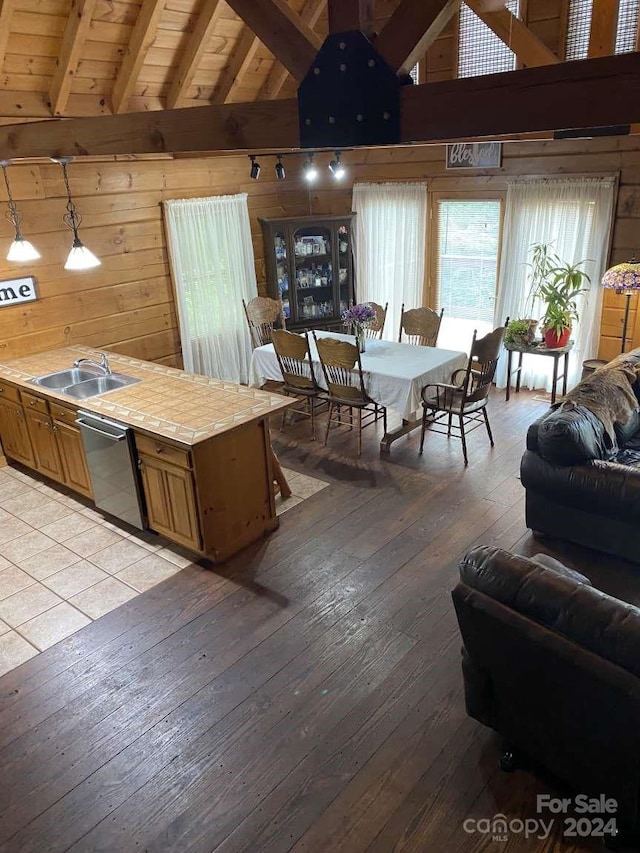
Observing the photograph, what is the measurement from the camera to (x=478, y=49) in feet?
18.5

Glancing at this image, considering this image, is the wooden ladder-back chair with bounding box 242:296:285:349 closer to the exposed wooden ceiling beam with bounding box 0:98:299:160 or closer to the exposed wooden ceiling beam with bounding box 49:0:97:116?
the exposed wooden ceiling beam with bounding box 49:0:97:116

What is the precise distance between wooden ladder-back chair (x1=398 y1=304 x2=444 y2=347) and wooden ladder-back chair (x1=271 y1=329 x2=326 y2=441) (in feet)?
4.04

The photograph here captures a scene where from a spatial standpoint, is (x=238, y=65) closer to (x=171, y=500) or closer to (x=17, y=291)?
(x=17, y=291)

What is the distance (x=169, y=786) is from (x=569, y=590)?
1766 mm

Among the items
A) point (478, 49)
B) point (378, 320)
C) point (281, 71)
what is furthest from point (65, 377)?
point (478, 49)

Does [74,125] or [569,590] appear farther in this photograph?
[74,125]

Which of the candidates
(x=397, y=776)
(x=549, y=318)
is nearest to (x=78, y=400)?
(x=397, y=776)

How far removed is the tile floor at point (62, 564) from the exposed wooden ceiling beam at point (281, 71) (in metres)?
3.85

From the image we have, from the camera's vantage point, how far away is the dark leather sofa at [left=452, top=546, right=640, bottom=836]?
81.4 inches

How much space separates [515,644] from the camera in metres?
2.27

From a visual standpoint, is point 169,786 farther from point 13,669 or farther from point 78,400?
point 78,400

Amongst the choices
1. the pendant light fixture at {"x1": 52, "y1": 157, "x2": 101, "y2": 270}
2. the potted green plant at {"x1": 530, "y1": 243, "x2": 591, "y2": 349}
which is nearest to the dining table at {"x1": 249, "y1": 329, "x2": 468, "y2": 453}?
the potted green plant at {"x1": 530, "y1": 243, "x2": 591, "y2": 349}

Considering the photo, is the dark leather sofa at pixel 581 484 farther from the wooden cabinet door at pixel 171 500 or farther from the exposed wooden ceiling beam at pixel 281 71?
the exposed wooden ceiling beam at pixel 281 71

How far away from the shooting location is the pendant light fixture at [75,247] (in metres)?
4.46
